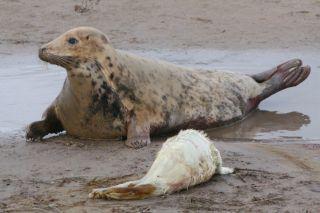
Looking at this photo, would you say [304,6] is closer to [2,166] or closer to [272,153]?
[272,153]

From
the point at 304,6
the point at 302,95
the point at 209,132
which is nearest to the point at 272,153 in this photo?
Result: the point at 209,132

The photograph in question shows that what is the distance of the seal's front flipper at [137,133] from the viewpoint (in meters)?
6.50

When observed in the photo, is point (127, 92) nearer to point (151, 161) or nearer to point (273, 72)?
point (151, 161)

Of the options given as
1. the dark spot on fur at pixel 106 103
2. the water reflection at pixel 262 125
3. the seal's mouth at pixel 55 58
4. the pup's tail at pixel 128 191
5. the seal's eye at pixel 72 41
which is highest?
the seal's eye at pixel 72 41

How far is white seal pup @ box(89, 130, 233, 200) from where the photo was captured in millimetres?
4785

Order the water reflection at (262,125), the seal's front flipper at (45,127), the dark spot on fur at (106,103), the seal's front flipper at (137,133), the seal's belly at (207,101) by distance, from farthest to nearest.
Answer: the water reflection at (262,125)
the seal's belly at (207,101)
the seal's front flipper at (45,127)
the dark spot on fur at (106,103)
the seal's front flipper at (137,133)

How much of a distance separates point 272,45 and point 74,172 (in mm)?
5622

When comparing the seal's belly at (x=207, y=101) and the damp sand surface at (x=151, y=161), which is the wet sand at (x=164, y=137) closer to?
the damp sand surface at (x=151, y=161)

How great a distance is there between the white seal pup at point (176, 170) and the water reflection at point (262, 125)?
1.74m

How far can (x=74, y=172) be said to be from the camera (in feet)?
18.8

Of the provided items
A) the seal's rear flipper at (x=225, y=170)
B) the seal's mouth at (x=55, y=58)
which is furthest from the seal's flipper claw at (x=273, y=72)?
the seal's rear flipper at (x=225, y=170)

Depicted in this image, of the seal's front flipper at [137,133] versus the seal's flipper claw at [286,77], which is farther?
the seal's flipper claw at [286,77]

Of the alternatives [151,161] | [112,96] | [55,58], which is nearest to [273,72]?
[112,96]

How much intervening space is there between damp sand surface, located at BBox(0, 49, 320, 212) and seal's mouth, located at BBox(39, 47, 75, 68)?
1.87 feet
